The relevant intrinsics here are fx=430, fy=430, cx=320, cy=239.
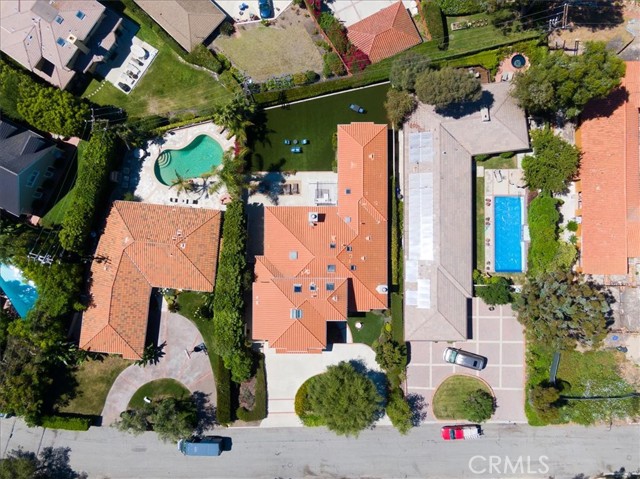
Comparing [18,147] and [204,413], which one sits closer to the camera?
[18,147]

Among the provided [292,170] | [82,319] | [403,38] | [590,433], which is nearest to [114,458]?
[82,319]

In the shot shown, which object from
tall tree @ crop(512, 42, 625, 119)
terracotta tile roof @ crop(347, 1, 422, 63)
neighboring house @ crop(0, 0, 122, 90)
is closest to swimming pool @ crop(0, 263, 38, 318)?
neighboring house @ crop(0, 0, 122, 90)

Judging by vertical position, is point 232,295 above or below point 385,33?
below

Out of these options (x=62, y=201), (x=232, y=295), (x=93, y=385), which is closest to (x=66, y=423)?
(x=93, y=385)

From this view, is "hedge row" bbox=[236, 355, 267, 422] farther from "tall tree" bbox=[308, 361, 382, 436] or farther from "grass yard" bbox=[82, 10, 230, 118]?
"grass yard" bbox=[82, 10, 230, 118]

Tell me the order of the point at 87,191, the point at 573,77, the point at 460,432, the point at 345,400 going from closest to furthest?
the point at 573,77 < the point at 345,400 < the point at 87,191 < the point at 460,432

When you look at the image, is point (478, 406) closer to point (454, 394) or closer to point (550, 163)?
point (454, 394)

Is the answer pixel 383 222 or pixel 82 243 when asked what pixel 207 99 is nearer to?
pixel 82 243

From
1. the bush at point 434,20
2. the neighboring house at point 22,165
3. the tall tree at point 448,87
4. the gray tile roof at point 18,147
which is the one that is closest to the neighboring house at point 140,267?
the neighboring house at point 22,165
